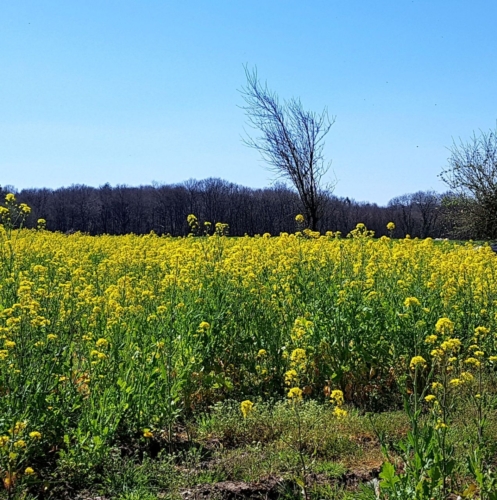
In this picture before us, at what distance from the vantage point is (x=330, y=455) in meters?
3.80

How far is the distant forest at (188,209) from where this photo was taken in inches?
3334

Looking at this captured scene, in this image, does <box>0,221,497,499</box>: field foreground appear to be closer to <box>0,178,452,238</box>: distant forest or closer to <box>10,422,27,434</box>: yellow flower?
<box>10,422,27,434</box>: yellow flower

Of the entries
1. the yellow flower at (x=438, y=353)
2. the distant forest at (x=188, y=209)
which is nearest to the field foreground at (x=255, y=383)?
the yellow flower at (x=438, y=353)

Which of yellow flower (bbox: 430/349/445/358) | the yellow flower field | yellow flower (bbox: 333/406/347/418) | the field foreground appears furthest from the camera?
yellow flower (bbox: 333/406/347/418)

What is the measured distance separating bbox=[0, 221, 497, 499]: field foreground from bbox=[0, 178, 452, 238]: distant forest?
75.3m

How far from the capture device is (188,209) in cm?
9156

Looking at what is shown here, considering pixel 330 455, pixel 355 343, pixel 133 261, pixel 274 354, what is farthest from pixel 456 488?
pixel 133 261

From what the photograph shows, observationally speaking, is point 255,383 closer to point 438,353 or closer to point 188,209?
point 438,353

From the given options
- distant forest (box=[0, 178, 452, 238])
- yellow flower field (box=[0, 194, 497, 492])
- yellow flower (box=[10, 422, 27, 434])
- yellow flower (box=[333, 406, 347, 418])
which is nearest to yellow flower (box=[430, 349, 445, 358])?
yellow flower field (box=[0, 194, 497, 492])

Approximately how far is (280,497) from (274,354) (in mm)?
2122

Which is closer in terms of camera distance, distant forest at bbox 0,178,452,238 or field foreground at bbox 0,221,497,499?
field foreground at bbox 0,221,497,499

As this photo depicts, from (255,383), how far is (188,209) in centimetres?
8725

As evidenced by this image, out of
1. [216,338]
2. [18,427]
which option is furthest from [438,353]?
[216,338]

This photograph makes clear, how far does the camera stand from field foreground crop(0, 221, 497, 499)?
3.26 m
